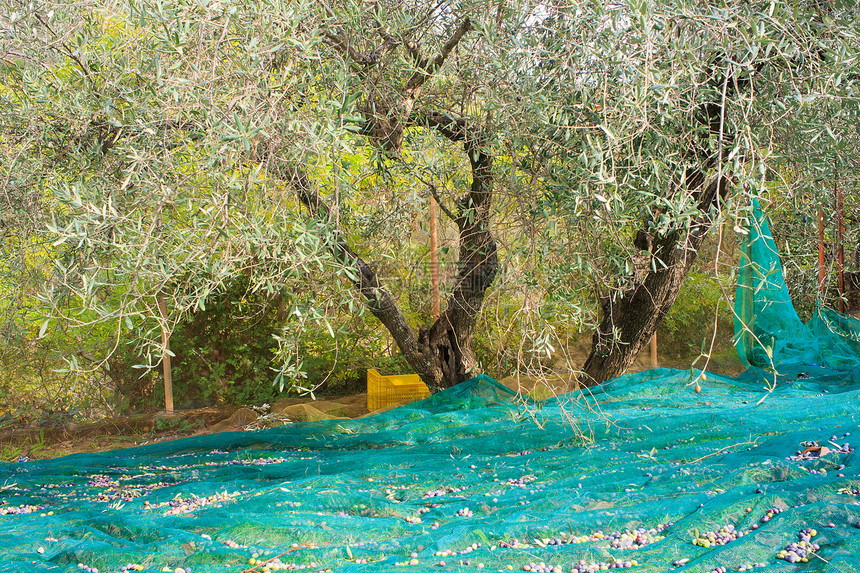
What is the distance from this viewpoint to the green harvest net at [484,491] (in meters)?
2.58

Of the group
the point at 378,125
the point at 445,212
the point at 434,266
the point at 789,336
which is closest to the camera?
the point at 378,125

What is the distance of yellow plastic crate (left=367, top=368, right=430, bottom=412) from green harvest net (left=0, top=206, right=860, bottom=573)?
124cm

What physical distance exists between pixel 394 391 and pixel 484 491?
3223 mm

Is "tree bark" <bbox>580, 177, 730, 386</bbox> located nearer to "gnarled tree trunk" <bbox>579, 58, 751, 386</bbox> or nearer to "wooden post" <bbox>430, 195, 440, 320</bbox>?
"gnarled tree trunk" <bbox>579, 58, 751, 386</bbox>

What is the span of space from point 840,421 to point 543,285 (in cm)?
238

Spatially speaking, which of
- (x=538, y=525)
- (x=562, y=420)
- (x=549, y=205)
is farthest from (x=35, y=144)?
(x=562, y=420)

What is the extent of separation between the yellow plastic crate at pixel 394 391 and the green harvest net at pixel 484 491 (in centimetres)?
124

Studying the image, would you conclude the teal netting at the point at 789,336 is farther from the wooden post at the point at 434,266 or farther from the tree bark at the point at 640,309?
the wooden post at the point at 434,266

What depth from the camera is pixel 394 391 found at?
6.63m

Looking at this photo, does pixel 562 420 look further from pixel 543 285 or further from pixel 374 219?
pixel 374 219

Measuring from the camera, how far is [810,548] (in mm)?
2508

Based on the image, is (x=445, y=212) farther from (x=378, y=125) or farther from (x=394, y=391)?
(x=394, y=391)

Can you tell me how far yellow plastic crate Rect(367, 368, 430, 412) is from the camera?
260 inches

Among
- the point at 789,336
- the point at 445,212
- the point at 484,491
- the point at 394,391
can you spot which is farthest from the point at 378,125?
the point at 789,336
